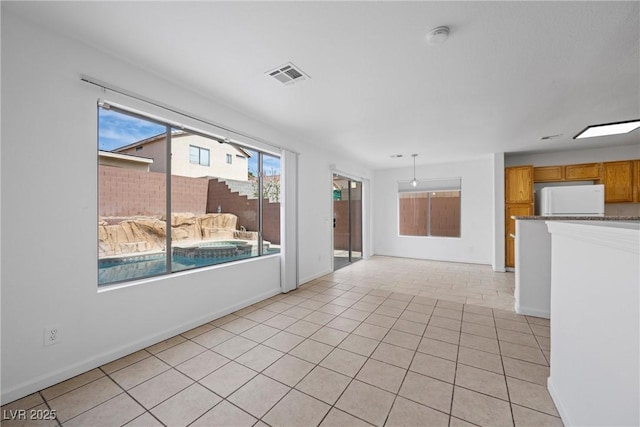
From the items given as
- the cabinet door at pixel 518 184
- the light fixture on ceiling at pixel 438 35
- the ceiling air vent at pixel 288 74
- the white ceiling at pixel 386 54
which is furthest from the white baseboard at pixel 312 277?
the cabinet door at pixel 518 184

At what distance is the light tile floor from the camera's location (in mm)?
1551

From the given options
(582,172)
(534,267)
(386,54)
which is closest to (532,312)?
(534,267)

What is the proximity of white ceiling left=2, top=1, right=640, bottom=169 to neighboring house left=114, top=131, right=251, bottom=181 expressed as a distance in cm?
56

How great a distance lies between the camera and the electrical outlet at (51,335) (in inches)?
70.2

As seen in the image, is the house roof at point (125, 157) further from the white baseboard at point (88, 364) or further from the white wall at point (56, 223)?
the white baseboard at point (88, 364)

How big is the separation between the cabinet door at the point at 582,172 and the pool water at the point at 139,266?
275 inches

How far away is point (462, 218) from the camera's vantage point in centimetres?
632

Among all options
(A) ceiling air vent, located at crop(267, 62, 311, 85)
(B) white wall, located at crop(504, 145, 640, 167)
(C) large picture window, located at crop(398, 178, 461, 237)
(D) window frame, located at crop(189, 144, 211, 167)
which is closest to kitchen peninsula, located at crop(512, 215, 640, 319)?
(B) white wall, located at crop(504, 145, 640, 167)

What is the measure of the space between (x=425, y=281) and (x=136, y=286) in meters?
4.43

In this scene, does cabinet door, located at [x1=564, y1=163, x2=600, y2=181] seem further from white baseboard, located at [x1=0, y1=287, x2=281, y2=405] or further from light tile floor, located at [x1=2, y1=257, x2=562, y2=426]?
white baseboard, located at [x1=0, y1=287, x2=281, y2=405]

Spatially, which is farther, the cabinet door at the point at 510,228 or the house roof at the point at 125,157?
the cabinet door at the point at 510,228

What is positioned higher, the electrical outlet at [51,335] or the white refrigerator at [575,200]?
the white refrigerator at [575,200]

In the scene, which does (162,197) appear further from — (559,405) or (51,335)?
(559,405)

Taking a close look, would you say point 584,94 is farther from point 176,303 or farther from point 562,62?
point 176,303
